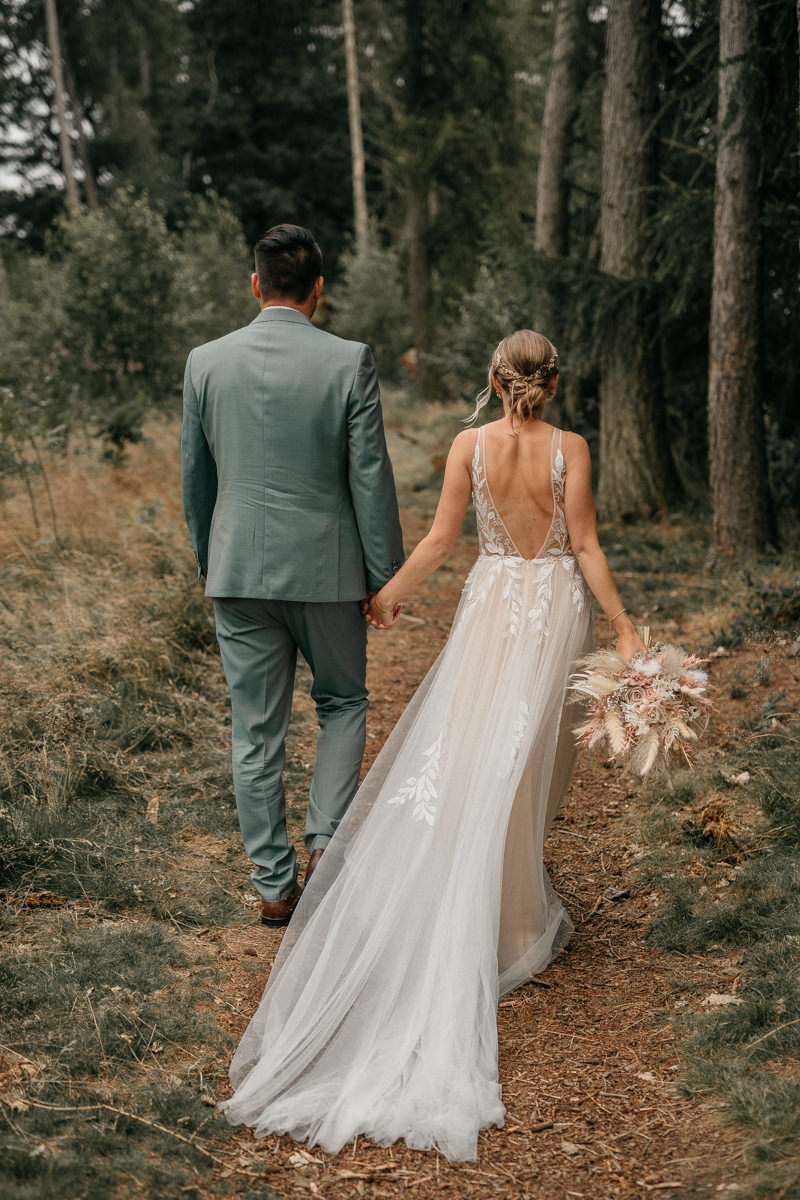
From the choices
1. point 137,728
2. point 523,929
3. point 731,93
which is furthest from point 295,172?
point 523,929

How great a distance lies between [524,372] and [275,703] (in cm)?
150

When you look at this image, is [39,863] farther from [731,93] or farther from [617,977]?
[731,93]

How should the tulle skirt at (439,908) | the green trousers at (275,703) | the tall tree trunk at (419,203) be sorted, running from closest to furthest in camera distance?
the tulle skirt at (439,908)
the green trousers at (275,703)
the tall tree trunk at (419,203)

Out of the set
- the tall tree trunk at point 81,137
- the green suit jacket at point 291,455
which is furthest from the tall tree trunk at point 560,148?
the tall tree trunk at point 81,137

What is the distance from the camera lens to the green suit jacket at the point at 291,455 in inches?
139

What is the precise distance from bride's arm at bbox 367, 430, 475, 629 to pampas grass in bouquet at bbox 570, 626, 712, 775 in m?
0.66

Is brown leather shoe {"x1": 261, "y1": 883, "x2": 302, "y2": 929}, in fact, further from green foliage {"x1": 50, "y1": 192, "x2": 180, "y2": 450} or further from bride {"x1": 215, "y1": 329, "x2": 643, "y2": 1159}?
green foliage {"x1": 50, "y1": 192, "x2": 180, "y2": 450}

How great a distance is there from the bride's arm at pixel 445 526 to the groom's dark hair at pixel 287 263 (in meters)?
0.81

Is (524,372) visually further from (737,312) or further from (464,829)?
(737,312)

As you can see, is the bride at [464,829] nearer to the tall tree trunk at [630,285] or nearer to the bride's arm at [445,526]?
the bride's arm at [445,526]

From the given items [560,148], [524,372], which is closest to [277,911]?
[524,372]

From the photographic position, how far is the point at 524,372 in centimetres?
333

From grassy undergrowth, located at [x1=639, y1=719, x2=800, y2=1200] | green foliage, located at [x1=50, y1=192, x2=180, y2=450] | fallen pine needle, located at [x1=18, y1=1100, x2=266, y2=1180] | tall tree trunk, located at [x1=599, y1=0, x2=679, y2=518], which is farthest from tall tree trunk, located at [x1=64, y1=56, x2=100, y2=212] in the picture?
fallen pine needle, located at [x1=18, y1=1100, x2=266, y2=1180]

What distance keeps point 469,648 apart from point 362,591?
48 cm
